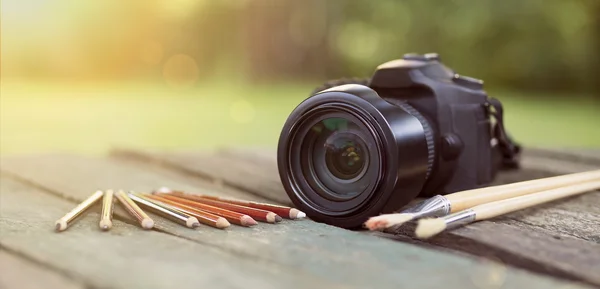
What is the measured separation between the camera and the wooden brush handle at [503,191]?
3.38 feet

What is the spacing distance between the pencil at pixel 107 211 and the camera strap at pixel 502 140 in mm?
666

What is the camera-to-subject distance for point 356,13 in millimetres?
5008

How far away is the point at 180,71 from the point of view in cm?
548

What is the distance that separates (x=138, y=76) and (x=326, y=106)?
5.03m

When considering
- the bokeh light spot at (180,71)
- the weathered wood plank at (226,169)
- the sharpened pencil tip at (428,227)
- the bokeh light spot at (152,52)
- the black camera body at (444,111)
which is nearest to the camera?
the sharpened pencil tip at (428,227)

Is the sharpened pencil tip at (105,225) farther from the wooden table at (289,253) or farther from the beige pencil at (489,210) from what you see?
the beige pencil at (489,210)

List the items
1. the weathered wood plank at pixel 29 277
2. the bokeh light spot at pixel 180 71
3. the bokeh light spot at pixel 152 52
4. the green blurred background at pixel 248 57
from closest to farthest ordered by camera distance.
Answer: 1. the weathered wood plank at pixel 29 277
2. the green blurred background at pixel 248 57
3. the bokeh light spot at pixel 152 52
4. the bokeh light spot at pixel 180 71

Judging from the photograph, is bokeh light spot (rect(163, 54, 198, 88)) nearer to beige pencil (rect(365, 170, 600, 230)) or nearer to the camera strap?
the camera strap

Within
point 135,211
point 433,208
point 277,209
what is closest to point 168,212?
point 135,211

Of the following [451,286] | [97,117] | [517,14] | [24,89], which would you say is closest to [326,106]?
[451,286]

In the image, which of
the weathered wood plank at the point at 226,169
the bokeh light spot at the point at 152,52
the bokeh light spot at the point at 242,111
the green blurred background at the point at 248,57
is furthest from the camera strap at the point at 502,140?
the bokeh light spot at the point at 152,52

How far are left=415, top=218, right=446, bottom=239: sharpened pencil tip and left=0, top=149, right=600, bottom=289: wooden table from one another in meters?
0.02

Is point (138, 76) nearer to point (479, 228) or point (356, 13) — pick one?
point (356, 13)

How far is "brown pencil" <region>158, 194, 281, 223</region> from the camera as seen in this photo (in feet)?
3.41
